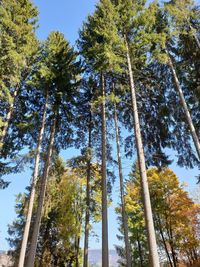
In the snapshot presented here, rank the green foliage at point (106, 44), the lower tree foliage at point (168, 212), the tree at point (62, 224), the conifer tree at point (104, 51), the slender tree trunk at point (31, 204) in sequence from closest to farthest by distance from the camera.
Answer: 1. the slender tree trunk at point (31, 204)
2. the conifer tree at point (104, 51)
3. the green foliage at point (106, 44)
4. the tree at point (62, 224)
5. the lower tree foliage at point (168, 212)

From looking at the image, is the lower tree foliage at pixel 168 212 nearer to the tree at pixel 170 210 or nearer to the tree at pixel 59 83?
the tree at pixel 170 210

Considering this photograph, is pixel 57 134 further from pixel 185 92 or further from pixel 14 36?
pixel 185 92

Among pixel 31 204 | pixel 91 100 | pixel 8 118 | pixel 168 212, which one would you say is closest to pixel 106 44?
pixel 91 100

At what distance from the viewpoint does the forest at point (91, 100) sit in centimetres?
1131

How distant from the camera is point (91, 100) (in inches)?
522

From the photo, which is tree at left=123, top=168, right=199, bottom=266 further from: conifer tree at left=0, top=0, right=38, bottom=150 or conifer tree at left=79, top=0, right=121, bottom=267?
conifer tree at left=0, top=0, right=38, bottom=150

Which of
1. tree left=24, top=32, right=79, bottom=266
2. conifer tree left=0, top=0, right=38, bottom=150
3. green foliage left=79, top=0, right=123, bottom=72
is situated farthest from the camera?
tree left=24, top=32, right=79, bottom=266

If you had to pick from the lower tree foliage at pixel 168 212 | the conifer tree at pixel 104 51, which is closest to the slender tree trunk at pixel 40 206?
the conifer tree at pixel 104 51

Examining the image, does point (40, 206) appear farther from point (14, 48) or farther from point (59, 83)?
point (14, 48)

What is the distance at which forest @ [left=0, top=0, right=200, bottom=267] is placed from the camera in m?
11.3

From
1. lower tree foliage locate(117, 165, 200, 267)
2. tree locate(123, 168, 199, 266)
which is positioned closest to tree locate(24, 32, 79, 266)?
tree locate(123, 168, 199, 266)

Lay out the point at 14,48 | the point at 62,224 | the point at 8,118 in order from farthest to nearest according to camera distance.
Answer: the point at 62,224 → the point at 14,48 → the point at 8,118

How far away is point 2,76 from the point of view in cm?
1092

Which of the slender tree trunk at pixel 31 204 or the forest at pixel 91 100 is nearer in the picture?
the slender tree trunk at pixel 31 204
